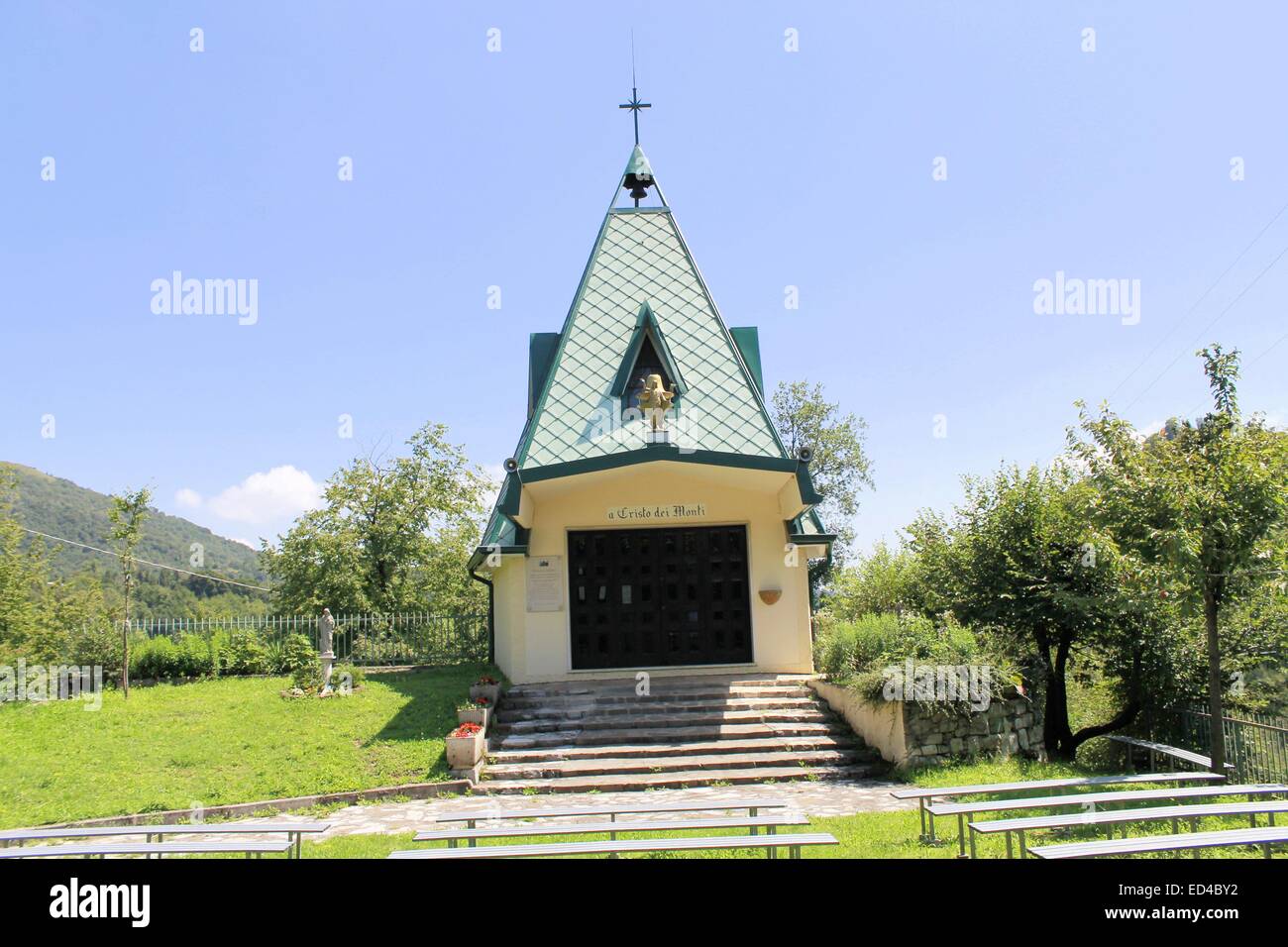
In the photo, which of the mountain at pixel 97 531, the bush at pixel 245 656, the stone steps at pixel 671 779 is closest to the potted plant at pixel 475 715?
the stone steps at pixel 671 779

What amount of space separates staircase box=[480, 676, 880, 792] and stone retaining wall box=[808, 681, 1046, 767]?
36cm

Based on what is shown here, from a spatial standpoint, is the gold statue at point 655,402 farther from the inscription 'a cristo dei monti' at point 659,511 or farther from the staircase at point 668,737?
the staircase at point 668,737

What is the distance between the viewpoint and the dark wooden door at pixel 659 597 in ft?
48.5

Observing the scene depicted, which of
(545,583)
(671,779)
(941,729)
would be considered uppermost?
(545,583)

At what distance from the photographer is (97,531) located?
110250mm

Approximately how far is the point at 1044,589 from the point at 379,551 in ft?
69.4

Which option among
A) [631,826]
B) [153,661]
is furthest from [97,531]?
[631,826]

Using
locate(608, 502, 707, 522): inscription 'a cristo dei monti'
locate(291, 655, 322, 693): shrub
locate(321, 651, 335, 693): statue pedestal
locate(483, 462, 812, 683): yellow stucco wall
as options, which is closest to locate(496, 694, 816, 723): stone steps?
locate(483, 462, 812, 683): yellow stucco wall

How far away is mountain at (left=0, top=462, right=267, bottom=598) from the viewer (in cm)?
11438

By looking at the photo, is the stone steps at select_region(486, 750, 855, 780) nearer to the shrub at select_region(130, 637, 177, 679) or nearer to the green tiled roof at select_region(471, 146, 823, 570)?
the green tiled roof at select_region(471, 146, 823, 570)

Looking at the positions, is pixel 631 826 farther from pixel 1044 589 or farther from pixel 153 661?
pixel 153 661

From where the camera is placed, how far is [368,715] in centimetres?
1321
